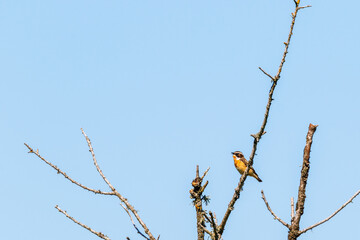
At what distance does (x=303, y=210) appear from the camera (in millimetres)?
5965

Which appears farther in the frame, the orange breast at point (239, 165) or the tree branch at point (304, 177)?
the orange breast at point (239, 165)

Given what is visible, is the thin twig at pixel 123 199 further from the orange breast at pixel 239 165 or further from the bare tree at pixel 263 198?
the orange breast at pixel 239 165

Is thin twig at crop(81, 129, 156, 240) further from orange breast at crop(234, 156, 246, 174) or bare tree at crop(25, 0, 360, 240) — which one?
orange breast at crop(234, 156, 246, 174)

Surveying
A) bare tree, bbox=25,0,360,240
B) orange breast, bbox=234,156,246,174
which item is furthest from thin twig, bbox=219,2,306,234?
orange breast, bbox=234,156,246,174

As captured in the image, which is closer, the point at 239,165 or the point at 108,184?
the point at 108,184

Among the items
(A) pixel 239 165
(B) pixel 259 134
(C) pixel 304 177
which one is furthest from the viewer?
(A) pixel 239 165

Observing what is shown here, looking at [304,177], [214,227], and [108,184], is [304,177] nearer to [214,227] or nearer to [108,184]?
[214,227]

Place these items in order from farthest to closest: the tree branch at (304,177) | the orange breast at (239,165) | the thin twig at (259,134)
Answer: the orange breast at (239,165) < the tree branch at (304,177) < the thin twig at (259,134)

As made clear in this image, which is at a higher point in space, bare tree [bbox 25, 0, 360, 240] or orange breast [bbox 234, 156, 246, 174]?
orange breast [bbox 234, 156, 246, 174]

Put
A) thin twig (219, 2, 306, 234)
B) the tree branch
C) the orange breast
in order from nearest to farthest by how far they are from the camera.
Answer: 1. thin twig (219, 2, 306, 234)
2. the tree branch
3. the orange breast

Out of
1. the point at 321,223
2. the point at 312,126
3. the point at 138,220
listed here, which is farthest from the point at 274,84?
the point at 138,220

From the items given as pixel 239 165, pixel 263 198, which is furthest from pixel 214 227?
pixel 239 165

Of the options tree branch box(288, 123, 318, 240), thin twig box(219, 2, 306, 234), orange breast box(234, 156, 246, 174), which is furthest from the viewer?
orange breast box(234, 156, 246, 174)

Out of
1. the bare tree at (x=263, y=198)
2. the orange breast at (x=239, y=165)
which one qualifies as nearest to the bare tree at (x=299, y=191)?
the bare tree at (x=263, y=198)
